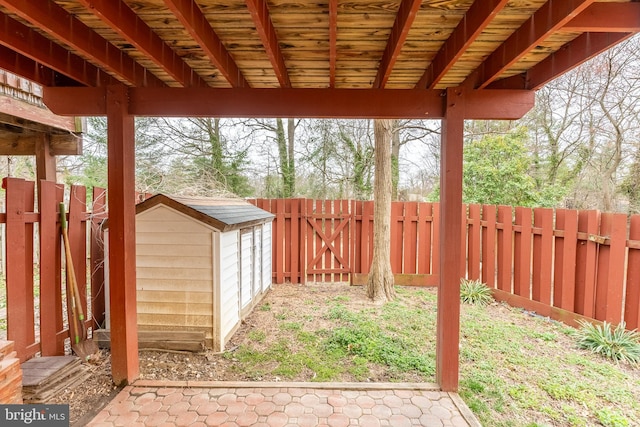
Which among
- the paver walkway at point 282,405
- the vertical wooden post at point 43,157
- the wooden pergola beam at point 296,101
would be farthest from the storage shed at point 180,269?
the vertical wooden post at point 43,157

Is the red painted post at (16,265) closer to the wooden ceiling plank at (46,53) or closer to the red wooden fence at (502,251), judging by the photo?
the wooden ceiling plank at (46,53)

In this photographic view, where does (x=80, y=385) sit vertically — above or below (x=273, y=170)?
below

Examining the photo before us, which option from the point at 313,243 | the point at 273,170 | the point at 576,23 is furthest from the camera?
the point at 273,170

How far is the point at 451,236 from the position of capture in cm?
254

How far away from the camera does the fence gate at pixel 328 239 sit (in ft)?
20.2

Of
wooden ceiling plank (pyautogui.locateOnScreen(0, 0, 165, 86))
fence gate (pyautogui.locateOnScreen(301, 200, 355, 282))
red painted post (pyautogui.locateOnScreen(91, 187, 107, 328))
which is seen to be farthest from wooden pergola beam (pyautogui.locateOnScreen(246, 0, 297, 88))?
fence gate (pyautogui.locateOnScreen(301, 200, 355, 282))

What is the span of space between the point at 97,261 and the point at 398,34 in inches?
151

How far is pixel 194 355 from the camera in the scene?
3225mm

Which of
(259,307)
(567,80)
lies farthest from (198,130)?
(567,80)

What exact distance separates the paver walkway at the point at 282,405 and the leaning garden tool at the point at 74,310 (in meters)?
0.97

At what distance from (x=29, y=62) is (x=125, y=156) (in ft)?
3.26

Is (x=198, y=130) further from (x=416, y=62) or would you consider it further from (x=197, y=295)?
(x=416, y=62)

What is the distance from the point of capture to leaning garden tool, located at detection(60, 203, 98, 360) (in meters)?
2.92

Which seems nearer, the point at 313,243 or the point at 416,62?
the point at 416,62
